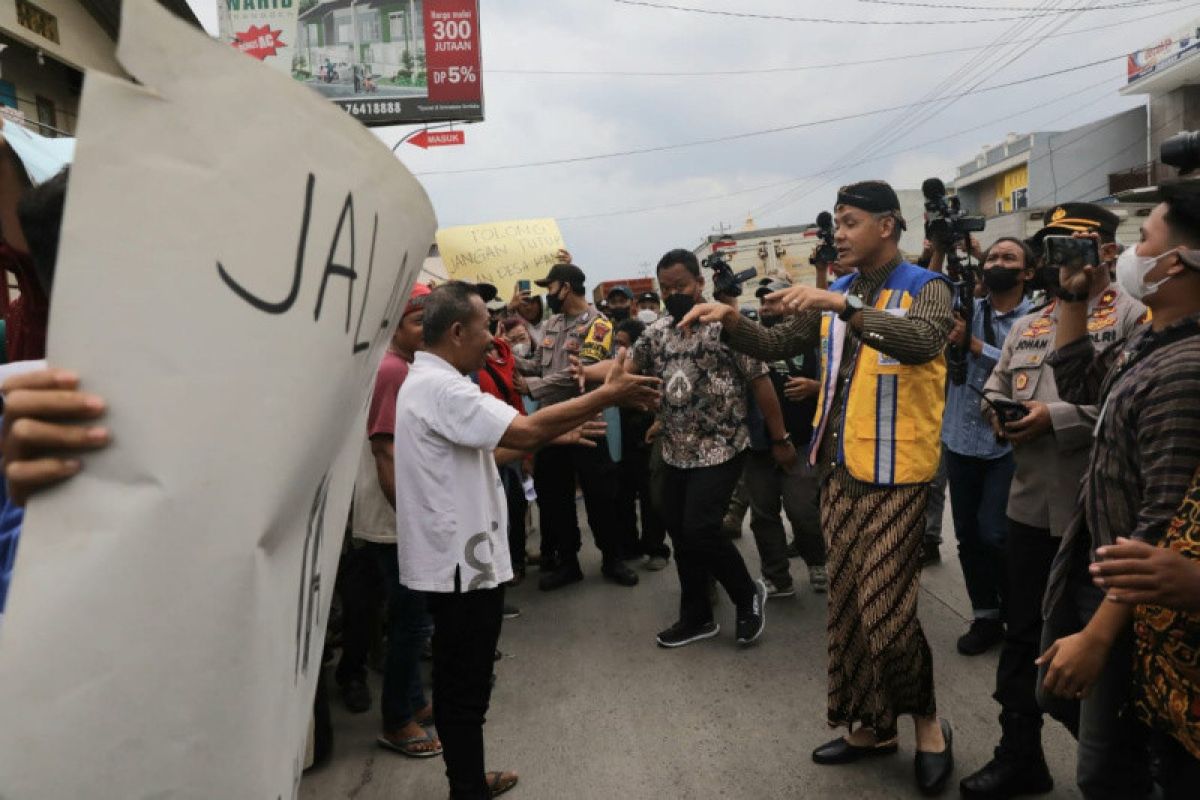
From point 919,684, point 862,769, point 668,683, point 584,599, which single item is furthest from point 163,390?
point 584,599

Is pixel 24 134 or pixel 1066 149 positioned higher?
pixel 1066 149

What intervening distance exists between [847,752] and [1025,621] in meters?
0.86

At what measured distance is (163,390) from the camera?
2.56 feet

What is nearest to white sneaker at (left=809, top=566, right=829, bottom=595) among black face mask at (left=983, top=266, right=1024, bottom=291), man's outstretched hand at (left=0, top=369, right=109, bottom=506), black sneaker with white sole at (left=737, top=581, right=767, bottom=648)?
black sneaker with white sole at (left=737, top=581, right=767, bottom=648)

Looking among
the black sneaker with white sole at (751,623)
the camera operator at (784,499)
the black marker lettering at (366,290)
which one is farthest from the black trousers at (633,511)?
the black marker lettering at (366,290)

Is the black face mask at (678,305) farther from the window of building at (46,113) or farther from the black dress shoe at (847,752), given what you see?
the window of building at (46,113)

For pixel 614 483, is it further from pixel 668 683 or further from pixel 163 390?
pixel 163 390

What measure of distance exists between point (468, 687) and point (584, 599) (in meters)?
2.72

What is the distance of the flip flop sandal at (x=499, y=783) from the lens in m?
3.13

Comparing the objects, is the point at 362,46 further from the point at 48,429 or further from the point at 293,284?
the point at 48,429

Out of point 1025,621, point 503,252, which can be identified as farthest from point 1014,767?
point 503,252

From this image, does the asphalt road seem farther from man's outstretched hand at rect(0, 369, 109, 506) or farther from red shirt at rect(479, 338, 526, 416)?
man's outstretched hand at rect(0, 369, 109, 506)

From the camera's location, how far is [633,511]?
6367mm

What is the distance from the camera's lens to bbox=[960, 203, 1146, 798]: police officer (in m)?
2.70
